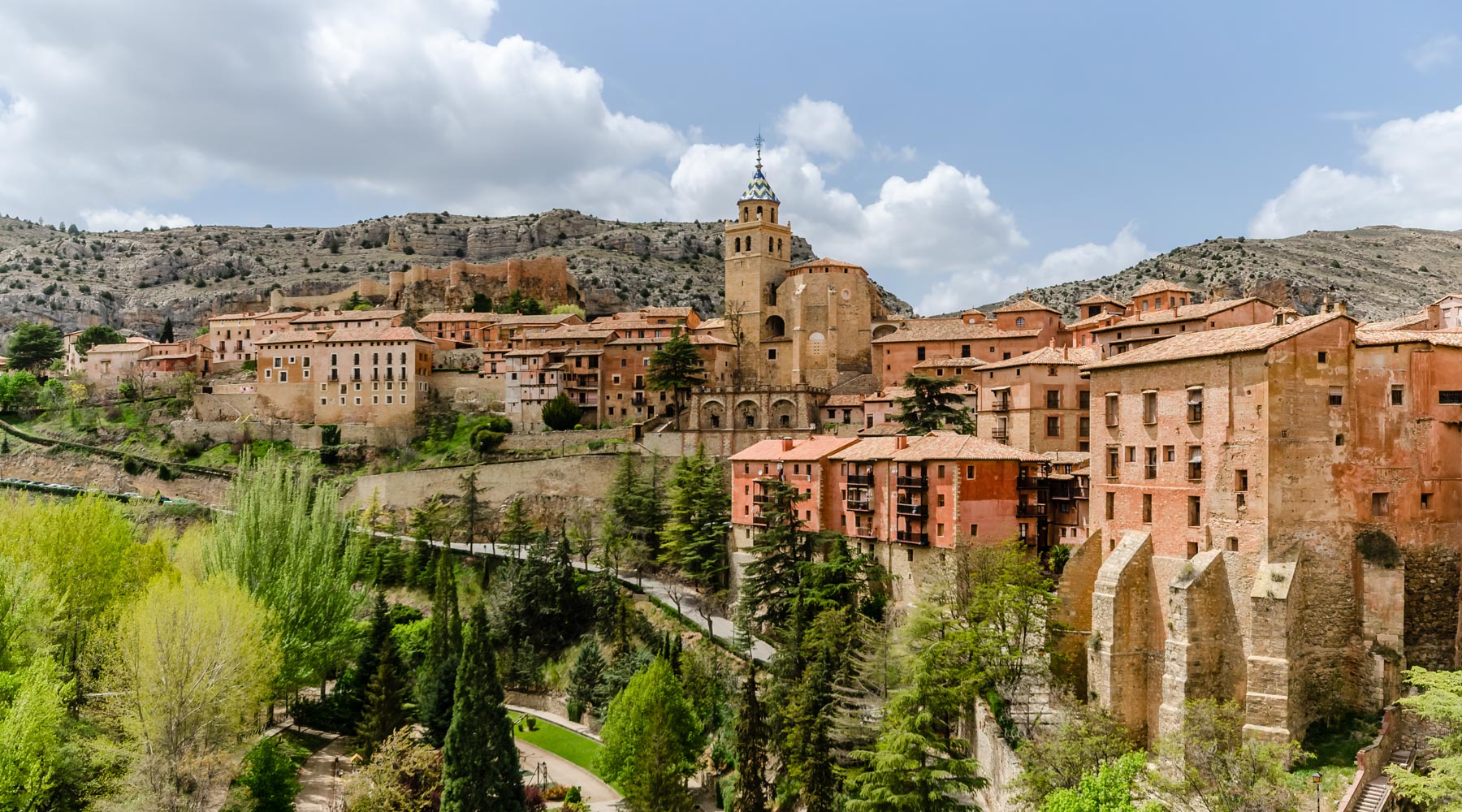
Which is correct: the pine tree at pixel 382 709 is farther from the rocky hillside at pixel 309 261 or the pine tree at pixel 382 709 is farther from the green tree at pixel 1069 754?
the rocky hillside at pixel 309 261

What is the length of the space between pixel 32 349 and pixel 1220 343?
316 feet

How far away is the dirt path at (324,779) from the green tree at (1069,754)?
2064cm

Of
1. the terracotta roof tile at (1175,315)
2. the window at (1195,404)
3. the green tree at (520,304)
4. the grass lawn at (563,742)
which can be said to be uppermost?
the green tree at (520,304)

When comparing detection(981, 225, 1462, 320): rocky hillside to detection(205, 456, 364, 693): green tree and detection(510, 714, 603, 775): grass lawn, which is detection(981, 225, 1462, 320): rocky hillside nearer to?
detection(510, 714, 603, 775): grass lawn

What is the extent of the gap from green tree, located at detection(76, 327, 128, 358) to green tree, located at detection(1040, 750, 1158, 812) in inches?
3556

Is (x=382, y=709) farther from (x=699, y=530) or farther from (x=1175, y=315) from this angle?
(x=1175, y=315)

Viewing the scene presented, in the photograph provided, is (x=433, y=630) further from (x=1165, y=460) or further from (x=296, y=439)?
(x=296, y=439)

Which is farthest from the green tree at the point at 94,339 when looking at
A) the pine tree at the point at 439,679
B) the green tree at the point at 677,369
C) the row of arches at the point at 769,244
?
the pine tree at the point at 439,679

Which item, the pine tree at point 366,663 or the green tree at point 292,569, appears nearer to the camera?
the green tree at point 292,569

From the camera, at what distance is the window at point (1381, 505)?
26.8 m

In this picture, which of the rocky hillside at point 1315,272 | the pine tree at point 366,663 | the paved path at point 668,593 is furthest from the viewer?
the rocky hillside at point 1315,272

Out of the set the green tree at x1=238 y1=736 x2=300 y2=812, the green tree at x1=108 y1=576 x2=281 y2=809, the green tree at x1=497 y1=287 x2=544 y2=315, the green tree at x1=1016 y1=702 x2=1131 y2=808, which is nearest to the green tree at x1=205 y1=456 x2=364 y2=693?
the green tree at x1=238 y1=736 x2=300 y2=812

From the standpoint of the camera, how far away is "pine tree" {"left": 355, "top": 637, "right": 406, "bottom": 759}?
3647cm

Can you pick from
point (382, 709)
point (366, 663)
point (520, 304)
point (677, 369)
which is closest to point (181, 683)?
point (382, 709)
